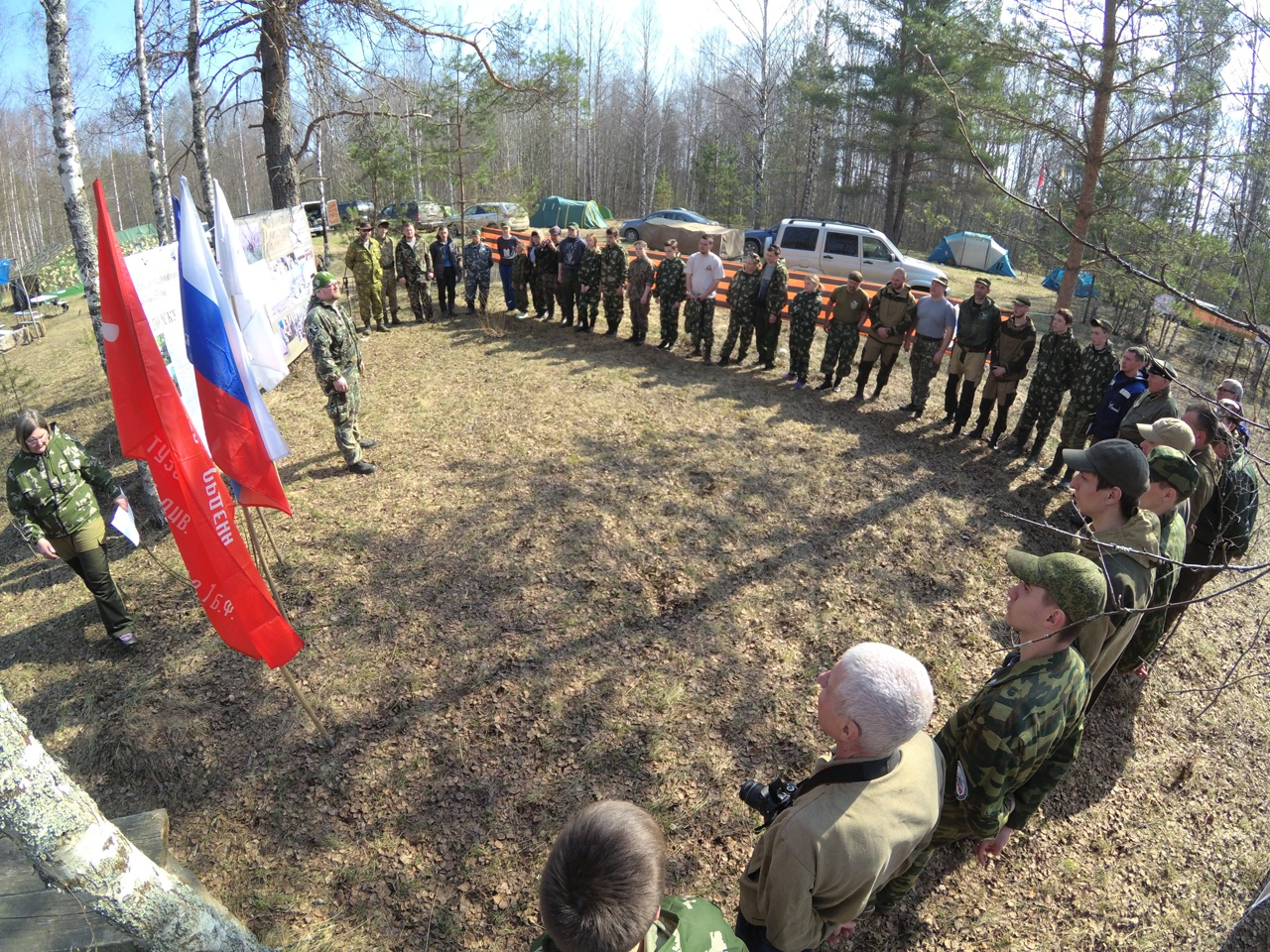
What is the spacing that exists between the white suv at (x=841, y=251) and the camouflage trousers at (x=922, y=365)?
7.17 m

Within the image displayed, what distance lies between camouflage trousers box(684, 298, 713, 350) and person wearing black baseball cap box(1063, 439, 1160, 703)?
7001mm

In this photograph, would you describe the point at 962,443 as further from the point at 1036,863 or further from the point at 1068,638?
the point at 1068,638

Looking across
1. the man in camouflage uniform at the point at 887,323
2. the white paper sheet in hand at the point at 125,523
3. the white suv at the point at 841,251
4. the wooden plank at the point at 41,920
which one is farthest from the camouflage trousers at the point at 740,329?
the wooden plank at the point at 41,920

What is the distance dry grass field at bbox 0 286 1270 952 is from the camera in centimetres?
347

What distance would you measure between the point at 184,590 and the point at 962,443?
8.34 meters

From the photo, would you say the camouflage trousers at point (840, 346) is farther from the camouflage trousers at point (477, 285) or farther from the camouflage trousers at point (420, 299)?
the camouflage trousers at point (420, 299)

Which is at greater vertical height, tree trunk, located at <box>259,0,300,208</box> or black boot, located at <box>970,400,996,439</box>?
tree trunk, located at <box>259,0,300,208</box>

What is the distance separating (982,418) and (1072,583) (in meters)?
6.62

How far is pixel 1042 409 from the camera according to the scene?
7.61 m

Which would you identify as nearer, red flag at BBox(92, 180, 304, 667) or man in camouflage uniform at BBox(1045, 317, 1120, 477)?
red flag at BBox(92, 180, 304, 667)

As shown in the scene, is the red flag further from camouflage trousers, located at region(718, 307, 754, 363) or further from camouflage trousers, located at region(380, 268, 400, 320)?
camouflage trousers, located at region(380, 268, 400, 320)

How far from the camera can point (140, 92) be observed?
Answer: 323 inches

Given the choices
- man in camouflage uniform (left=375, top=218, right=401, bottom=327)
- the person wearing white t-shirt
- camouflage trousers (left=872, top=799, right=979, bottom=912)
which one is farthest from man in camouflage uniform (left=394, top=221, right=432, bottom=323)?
camouflage trousers (left=872, top=799, right=979, bottom=912)

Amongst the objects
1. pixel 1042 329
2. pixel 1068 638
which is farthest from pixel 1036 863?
pixel 1042 329
